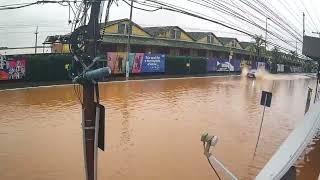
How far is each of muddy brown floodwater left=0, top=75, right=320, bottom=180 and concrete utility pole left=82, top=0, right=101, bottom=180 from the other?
3.33 meters

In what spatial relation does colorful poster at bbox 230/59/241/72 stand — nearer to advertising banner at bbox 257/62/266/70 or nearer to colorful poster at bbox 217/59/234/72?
colorful poster at bbox 217/59/234/72

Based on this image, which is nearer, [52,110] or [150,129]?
[150,129]

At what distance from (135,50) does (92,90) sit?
47.8 m

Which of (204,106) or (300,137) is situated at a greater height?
(300,137)

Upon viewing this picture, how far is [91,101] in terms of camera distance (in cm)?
719

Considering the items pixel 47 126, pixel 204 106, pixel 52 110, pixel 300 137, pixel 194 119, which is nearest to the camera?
pixel 300 137

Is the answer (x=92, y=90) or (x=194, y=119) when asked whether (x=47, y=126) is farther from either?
(x=92, y=90)

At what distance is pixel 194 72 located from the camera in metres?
58.2

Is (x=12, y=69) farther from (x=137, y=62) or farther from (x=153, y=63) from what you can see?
(x=153, y=63)

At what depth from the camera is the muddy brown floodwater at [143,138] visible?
1107 centimetres

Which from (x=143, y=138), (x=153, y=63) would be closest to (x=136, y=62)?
(x=153, y=63)

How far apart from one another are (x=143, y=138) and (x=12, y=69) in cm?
1968

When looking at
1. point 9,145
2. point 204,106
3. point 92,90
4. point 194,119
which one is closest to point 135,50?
point 204,106

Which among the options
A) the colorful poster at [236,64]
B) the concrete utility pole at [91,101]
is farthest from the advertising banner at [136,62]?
the concrete utility pole at [91,101]
